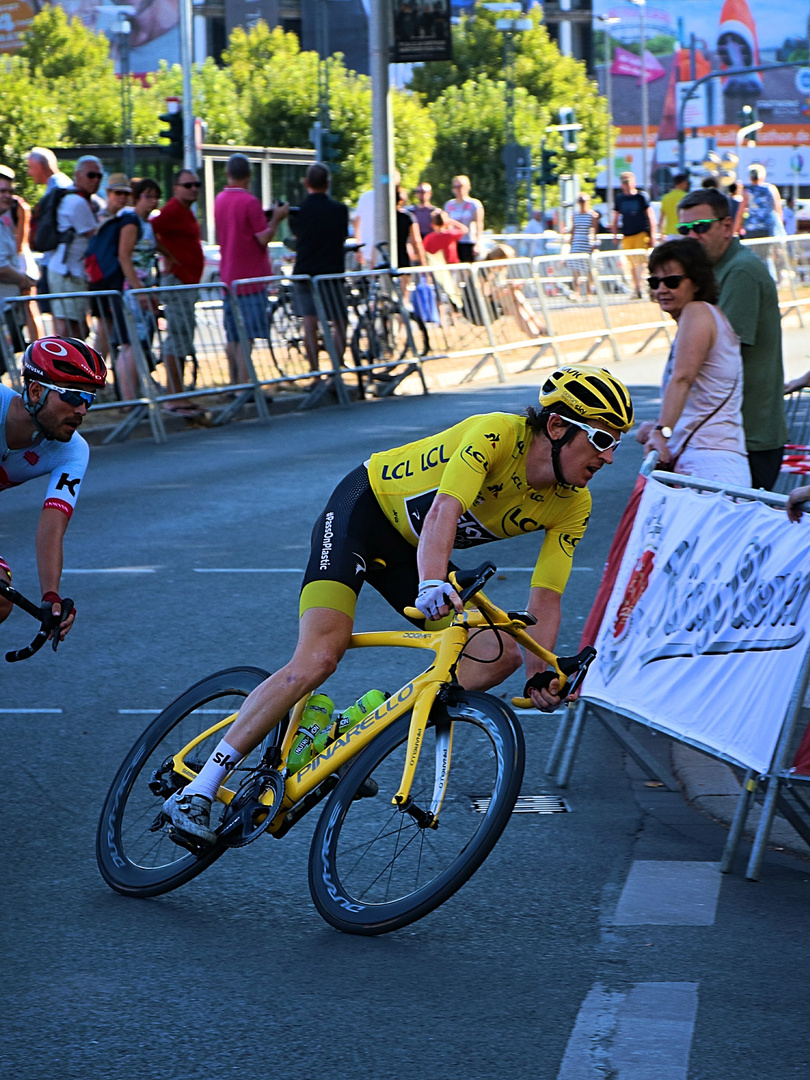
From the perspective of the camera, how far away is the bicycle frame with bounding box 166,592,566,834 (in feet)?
14.4

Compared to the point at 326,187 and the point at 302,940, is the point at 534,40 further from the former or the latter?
the point at 302,940

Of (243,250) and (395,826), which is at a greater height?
(243,250)

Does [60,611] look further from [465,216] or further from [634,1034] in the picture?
[465,216]

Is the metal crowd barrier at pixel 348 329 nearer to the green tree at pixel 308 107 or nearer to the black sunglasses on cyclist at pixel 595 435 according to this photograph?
the black sunglasses on cyclist at pixel 595 435

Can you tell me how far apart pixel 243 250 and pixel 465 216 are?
8.01 meters

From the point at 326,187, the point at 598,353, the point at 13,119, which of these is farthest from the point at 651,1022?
the point at 13,119

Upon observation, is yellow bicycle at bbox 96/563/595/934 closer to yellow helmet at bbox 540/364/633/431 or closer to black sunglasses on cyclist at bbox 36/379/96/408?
yellow helmet at bbox 540/364/633/431

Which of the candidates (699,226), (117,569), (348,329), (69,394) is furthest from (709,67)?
(69,394)

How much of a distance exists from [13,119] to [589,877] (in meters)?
61.0

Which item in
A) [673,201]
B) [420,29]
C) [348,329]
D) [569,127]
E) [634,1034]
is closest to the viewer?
[634,1034]

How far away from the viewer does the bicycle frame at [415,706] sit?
4.40 meters

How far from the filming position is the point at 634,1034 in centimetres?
382

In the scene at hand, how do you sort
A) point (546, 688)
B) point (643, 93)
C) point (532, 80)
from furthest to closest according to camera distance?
point (643, 93), point (532, 80), point (546, 688)

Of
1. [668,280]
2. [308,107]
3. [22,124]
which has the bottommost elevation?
[668,280]
